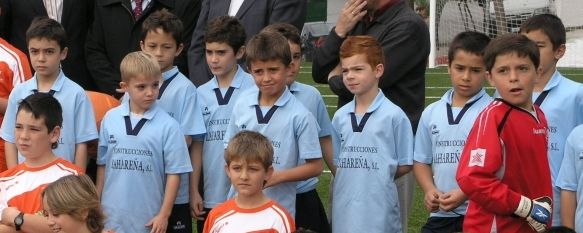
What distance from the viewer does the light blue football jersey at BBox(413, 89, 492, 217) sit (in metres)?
6.30

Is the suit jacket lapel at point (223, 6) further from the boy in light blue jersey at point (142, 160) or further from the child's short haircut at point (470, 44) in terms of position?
the child's short haircut at point (470, 44)

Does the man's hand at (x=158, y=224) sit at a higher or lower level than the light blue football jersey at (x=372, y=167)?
lower

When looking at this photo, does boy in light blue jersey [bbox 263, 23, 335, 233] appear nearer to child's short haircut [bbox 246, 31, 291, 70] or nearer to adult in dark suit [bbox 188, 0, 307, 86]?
child's short haircut [bbox 246, 31, 291, 70]

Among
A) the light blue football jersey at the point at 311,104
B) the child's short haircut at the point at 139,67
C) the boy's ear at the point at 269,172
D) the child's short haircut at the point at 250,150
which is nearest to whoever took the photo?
the child's short haircut at the point at 250,150

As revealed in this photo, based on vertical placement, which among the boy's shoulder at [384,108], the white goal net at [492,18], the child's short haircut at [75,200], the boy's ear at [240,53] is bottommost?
the child's short haircut at [75,200]

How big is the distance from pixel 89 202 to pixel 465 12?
21634 mm

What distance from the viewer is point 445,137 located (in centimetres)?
634

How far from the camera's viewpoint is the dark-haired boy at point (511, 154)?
5320 mm

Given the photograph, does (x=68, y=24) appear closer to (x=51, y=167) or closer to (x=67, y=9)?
(x=67, y=9)

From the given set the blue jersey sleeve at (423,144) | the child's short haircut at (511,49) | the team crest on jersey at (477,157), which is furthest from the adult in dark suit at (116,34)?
the team crest on jersey at (477,157)

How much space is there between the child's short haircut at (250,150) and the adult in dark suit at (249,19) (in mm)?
1899

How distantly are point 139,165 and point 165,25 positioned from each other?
104 cm

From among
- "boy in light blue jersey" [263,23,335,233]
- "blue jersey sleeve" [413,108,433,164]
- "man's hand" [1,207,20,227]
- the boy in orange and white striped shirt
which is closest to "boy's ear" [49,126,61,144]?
"man's hand" [1,207,20,227]

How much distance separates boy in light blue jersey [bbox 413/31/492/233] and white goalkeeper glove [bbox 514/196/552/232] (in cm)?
85
